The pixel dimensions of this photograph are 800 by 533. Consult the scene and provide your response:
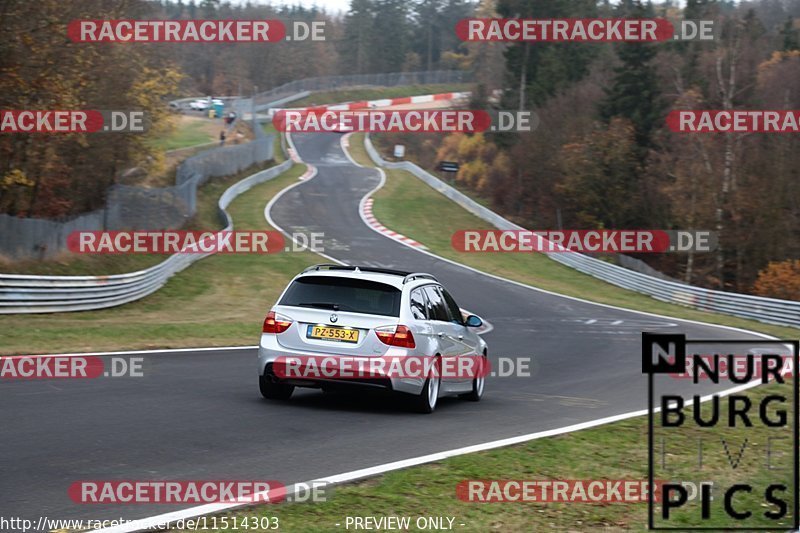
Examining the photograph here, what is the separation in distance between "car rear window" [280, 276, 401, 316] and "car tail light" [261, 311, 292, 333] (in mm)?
208

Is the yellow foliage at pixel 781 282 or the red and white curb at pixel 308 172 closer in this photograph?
the yellow foliage at pixel 781 282

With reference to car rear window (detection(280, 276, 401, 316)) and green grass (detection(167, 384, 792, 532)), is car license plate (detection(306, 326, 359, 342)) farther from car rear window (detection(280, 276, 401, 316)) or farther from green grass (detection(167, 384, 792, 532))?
green grass (detection(167, 384, 792, 532))

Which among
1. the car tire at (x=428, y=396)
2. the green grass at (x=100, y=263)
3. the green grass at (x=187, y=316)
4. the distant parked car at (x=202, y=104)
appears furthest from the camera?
the distant parked car at (x=202, y=104)

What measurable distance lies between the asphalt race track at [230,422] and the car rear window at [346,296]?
46.8 inches

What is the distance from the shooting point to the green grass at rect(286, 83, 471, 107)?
11500 centimetres

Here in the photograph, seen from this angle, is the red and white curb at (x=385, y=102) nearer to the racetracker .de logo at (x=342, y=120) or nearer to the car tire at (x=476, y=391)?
the racetracker .de logo at (x=342, y=120)

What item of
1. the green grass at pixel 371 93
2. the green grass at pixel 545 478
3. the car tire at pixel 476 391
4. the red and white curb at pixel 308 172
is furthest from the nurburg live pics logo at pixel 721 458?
the green grass at pixel 371 93

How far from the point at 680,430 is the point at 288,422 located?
4313mm

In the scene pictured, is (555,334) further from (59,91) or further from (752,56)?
(752,56)

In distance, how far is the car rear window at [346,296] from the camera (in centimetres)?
1107

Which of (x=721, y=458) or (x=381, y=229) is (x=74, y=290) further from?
(x=381, y=229)

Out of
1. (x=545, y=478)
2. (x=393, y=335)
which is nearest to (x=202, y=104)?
(x=393, y=335)

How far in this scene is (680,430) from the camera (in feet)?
35.7

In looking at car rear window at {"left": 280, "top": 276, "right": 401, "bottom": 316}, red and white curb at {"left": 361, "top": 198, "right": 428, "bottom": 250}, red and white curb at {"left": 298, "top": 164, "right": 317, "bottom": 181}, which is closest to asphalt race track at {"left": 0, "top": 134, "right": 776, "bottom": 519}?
car rear window at {"left": 280, "top": 276, "right": 401, "bottom": 316}
